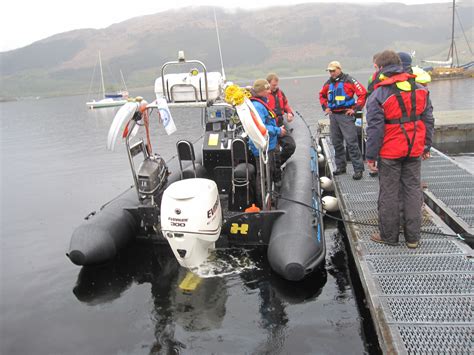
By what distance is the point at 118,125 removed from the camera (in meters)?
4.24

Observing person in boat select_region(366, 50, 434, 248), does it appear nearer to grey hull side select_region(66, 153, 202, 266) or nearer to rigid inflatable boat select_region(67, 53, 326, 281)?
rigid inflatable boat select_region(67, 53, 326, 281)

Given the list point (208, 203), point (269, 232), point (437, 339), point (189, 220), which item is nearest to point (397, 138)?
point (437, 339)

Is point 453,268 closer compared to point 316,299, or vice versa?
point 453,268

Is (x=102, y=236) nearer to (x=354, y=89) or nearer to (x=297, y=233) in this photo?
(x=297, y=233)

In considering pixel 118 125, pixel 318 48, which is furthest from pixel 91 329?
pixel 318 48

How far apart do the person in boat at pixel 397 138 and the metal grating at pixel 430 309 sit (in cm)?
79

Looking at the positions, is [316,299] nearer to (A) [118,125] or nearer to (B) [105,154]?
(A) [118,125]

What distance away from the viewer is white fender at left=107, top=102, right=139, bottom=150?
13.7ft

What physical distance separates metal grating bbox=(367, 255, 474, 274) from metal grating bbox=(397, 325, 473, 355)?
27.4 inches

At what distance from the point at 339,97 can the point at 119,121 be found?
2871mm

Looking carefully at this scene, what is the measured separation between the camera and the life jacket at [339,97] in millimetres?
5375

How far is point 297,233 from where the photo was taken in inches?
155

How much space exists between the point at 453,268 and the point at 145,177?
3175 millimetres

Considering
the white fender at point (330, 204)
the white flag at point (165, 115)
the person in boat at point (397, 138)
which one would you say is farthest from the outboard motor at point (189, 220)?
the white fender at point (330, 204)
